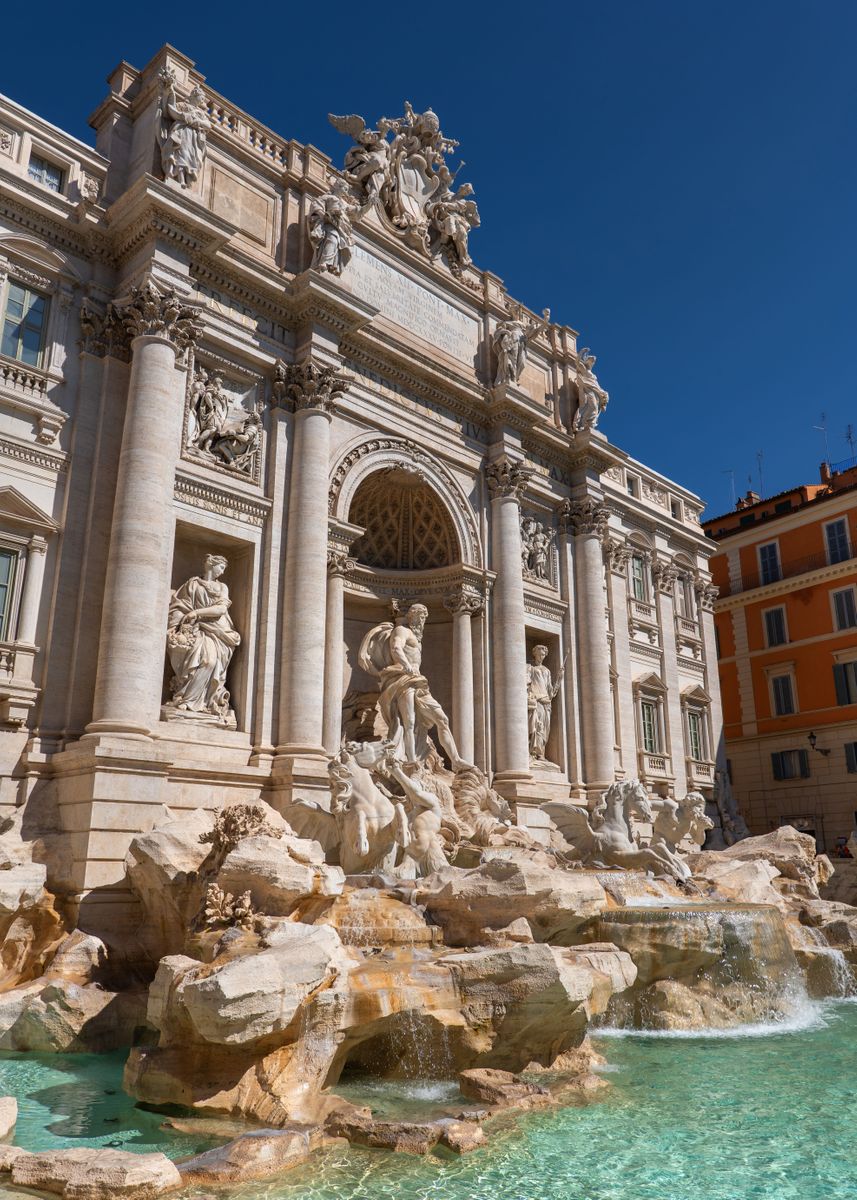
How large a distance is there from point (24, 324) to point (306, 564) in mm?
5913

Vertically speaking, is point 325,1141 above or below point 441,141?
below

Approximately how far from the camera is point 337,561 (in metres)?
17.9

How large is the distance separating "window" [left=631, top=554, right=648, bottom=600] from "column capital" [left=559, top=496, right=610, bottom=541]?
408 centimetres

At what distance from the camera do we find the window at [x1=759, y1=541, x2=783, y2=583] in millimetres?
33719

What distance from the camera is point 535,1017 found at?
8.77 m

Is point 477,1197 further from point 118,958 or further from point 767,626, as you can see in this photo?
point 767,626

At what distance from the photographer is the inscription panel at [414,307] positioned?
66.2ft

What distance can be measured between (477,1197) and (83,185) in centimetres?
1610

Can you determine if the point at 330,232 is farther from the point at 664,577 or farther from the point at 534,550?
the point at 664,577

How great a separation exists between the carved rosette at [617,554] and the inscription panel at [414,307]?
22.9ft

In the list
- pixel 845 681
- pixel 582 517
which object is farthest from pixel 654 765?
pixel 845 681

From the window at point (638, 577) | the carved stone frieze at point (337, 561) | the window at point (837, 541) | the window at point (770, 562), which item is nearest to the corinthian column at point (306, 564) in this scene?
the carved stone frieze at point (337, 561)

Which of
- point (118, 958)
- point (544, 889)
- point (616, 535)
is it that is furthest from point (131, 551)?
point (616, 535)

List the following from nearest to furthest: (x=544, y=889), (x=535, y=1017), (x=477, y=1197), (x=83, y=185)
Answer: (x=477, y=1197) → (x=535, y=1017) → (x=544, y=889) → (x=83, y=185)
